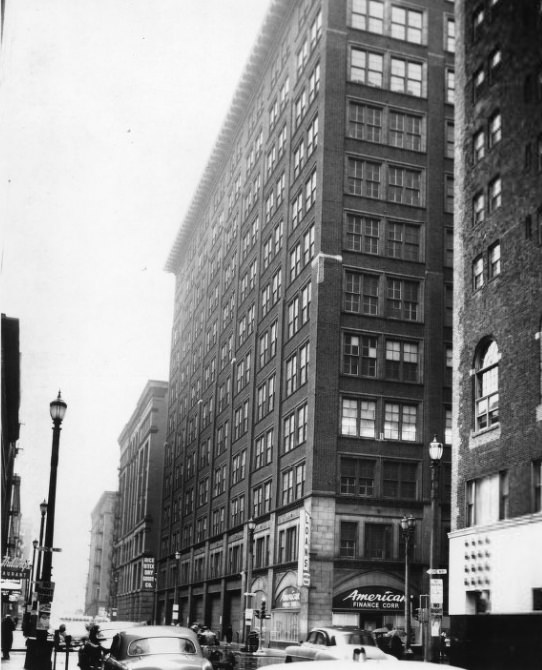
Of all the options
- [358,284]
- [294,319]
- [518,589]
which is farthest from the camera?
[294,319]

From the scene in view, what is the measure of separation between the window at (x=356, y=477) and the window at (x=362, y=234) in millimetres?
14192

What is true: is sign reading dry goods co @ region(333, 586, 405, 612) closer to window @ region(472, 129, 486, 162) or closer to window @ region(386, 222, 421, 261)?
window @ region(386, 222, 421, 261)

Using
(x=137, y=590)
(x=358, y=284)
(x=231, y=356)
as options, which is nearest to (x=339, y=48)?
(x=358, y=284)

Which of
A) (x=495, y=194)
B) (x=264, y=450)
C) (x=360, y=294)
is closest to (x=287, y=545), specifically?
(x=264, y=450)

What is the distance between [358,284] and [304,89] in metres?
17.4

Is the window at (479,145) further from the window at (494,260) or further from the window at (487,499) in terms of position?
the window at (487,499)

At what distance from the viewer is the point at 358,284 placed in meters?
62.8

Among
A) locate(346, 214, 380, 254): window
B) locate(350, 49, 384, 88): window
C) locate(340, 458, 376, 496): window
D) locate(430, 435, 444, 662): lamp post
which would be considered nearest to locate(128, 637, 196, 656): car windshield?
locate(430, 435, 444, 662): lamp post

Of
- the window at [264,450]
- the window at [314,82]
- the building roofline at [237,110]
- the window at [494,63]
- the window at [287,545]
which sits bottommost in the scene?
the window at [287,545]

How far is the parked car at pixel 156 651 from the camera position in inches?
711

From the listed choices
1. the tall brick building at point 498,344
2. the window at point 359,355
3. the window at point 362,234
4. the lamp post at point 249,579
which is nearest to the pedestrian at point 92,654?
the tall brick building at point 498,344

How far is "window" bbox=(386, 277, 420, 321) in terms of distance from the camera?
208 ft

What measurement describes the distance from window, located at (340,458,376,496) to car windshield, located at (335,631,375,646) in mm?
30796

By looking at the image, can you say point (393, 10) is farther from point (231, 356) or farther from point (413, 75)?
point (231, 356)
